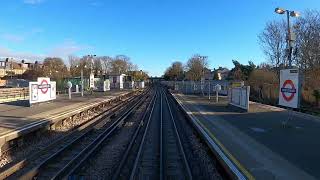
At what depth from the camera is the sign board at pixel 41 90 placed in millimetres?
27180

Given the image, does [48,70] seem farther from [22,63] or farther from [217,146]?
[217,146]

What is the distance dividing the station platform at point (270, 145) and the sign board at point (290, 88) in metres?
1.05

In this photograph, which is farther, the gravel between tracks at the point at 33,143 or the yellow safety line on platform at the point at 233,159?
the gravel between tracks at the point at 33,143


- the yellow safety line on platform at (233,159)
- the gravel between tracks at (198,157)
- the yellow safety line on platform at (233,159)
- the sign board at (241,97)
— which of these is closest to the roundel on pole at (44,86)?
the gravel between tracks at (198,157)

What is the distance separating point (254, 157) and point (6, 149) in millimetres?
7978

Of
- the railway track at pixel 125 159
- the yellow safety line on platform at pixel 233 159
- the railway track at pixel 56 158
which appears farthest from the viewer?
the railway track at pixel 125 159

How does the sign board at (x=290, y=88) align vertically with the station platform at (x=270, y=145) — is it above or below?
above

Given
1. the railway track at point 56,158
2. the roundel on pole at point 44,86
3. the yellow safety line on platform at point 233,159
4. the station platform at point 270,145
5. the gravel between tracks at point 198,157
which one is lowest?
the gravel between tracks at point 198,157

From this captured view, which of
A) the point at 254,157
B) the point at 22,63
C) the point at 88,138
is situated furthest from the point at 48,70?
the point at 254,157

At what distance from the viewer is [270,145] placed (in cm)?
1359

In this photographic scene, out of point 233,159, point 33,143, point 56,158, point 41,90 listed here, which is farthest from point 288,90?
point 41,90

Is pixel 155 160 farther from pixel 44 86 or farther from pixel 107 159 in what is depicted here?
pixel 44 86

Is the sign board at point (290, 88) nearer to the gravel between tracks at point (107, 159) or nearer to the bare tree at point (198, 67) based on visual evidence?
the gravel between tracks at point (107, 159)

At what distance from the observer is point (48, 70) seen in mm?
114312
